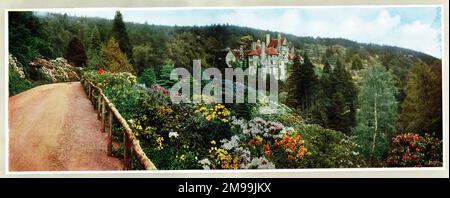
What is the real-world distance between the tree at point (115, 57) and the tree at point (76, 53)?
0.35 metres

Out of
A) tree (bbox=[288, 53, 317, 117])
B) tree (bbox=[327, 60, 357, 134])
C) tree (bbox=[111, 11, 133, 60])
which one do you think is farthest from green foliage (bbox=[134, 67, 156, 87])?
tree (bbox=[327, 60, 357, 134])

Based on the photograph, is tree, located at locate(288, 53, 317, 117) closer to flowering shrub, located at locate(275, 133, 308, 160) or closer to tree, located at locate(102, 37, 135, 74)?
flowering shrub, located at locate(275, 133, 308, 160)

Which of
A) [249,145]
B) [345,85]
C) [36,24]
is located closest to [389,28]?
[345,85]

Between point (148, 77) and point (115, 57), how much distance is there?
2.02 ft

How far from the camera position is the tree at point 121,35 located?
7.48 meters

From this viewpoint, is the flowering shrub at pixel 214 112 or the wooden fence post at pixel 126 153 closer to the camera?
the wooden fence post at pixel 126 153

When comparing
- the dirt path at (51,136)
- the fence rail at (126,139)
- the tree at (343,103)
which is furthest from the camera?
the tree at (343,103)

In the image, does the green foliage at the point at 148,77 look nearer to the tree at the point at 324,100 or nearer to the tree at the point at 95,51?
the tree at the point at 95,51

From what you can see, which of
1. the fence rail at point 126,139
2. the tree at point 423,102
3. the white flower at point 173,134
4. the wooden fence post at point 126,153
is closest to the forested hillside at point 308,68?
the tree at point 423,102

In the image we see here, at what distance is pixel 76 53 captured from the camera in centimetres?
758

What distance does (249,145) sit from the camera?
24.5 feet

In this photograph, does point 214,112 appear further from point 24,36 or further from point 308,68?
point 24,36
